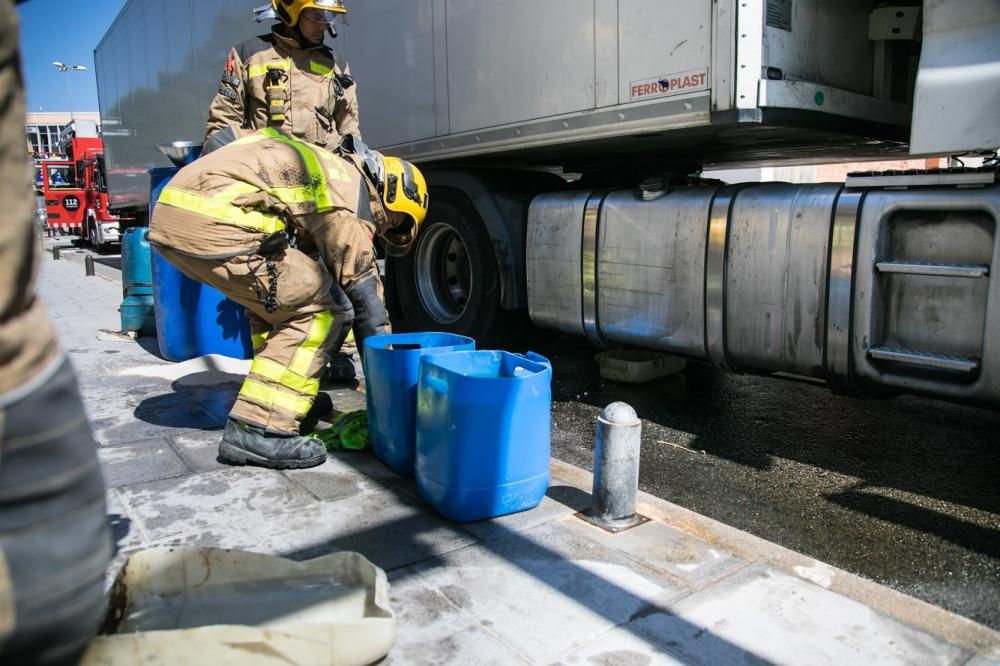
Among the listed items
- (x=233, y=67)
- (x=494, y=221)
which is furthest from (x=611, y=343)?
(x=233, y=67)

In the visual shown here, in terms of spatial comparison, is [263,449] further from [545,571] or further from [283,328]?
[545,571]

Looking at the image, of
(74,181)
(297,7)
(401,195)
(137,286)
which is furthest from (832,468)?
(74,181)

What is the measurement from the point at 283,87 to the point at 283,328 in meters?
1.92

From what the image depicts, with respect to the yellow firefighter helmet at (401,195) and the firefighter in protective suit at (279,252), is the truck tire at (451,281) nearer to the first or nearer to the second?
the yellow firefighter helmet at (401,195)

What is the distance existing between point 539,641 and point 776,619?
64 cm

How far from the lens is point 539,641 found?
1926mm

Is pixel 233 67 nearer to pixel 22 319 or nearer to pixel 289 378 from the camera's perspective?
pixel 289 378

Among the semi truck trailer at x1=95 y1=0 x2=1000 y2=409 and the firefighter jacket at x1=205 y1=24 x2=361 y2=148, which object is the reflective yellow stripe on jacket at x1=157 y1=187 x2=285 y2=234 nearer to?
the firefighter jacket at x1=205 y1=24 x2=361 y2=148

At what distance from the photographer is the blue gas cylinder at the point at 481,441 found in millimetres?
2570

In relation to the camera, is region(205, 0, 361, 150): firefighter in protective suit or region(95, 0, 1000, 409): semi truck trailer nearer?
region(95, 0, 1000, 409): semi truck trailer

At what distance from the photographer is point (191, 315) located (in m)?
5.16

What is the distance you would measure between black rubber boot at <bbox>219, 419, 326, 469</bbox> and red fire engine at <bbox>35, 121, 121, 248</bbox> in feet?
69.9

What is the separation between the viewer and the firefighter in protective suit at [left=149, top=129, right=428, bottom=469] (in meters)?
2.99

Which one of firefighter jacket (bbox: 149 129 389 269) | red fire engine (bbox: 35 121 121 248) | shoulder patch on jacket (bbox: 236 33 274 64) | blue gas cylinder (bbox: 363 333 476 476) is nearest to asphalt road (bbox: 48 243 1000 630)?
blue gas cylinder (bbox: 363 333 476 476)
